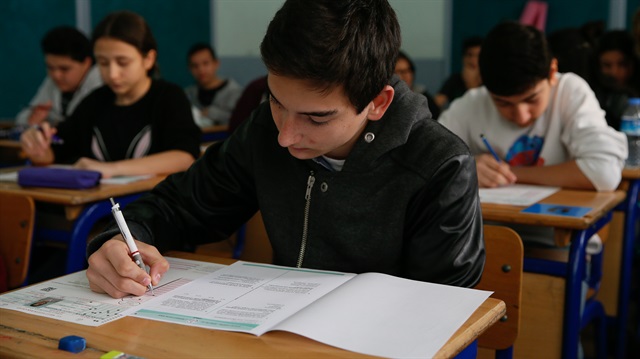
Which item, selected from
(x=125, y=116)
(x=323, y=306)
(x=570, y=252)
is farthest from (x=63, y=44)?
(x=323, y=306)

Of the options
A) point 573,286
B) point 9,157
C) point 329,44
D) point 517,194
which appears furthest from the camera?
point 9,157

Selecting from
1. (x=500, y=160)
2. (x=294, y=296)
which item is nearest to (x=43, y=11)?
(x=500, y=160)

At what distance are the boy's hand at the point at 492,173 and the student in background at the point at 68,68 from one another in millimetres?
2466

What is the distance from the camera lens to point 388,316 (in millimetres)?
992

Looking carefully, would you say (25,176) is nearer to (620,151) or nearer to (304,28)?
(304,28)

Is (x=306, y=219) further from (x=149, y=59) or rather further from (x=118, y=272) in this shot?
(x=149, y=59)

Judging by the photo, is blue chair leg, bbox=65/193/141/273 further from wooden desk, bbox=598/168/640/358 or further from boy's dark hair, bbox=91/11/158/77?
wooden desk, bbox=598/168/640/358

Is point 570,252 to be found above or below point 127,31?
below

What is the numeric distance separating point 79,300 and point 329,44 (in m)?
0.53

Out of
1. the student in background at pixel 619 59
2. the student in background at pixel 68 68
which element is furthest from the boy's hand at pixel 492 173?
the student in background at pixel 68 68

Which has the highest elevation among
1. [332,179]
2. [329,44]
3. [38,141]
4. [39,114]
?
[329,44]

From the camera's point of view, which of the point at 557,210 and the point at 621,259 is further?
the point at 621,259

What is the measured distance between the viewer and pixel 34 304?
3.58ft

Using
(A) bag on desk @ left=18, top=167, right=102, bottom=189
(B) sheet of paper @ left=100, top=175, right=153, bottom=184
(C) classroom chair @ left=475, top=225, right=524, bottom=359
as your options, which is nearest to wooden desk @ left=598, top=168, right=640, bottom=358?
(C) classroom chair @ left=475, top=225, right=524, bottom=359
